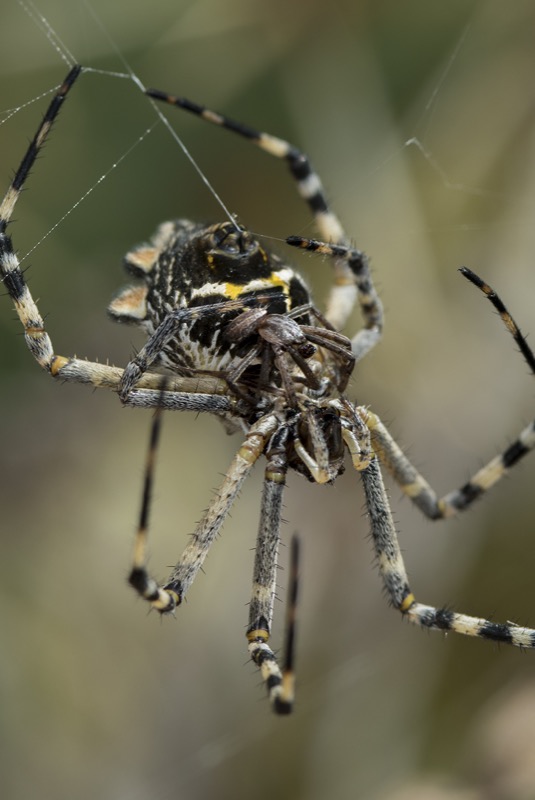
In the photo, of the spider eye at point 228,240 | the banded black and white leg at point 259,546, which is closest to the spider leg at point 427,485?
the banded black and white leg at point 259,546

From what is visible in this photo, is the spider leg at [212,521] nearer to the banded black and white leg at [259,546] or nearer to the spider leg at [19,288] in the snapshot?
the banded black and white leg at [259,546]

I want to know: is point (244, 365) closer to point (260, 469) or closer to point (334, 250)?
point (334, 250)

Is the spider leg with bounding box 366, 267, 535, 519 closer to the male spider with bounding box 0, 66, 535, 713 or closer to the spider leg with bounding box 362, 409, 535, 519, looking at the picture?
the spider leg with bounding box 362, 409, 535, 519

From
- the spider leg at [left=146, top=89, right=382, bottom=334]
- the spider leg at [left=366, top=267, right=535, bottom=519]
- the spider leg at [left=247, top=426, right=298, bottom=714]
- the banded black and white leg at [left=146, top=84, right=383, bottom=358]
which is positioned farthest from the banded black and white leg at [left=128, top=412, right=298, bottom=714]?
the spider leg at [left=146, top=89, right=382, bottom=334]

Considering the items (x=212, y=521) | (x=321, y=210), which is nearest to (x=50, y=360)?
(x=212, y=521)

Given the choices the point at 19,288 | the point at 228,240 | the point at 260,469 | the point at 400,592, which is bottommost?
the point at 260,469

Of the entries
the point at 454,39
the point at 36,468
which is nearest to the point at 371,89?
the point at 454,39

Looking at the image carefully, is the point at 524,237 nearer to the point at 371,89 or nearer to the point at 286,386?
the point at 371,89
